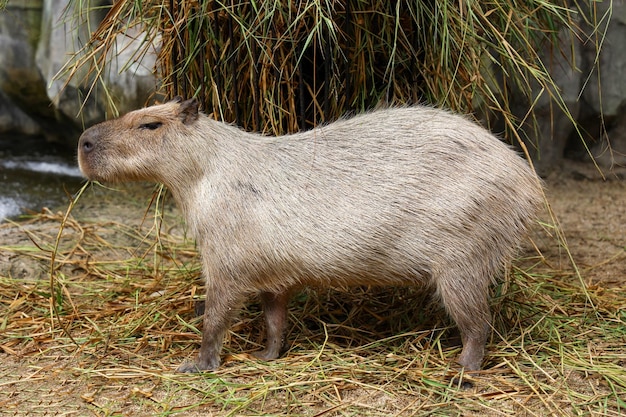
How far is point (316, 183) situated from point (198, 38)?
915 mm

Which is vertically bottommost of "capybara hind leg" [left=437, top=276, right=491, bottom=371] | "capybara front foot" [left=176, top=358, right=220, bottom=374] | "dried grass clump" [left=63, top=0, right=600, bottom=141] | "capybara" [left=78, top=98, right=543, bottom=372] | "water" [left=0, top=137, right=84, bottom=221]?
"water" [left=0, top=137, right=84, bottom=221]

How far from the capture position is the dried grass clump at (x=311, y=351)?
2.92m

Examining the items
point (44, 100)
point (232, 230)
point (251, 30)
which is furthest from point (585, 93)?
point (44, 100)

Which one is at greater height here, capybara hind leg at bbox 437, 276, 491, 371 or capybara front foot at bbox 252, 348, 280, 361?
capybara hind leg at bbox 437, 276, 491, 371

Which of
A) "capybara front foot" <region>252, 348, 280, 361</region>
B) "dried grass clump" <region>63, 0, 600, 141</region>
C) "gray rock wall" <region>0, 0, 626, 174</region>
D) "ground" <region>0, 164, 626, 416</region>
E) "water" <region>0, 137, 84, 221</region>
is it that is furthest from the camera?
"gray rock wall" <region>0, 0, 626, 174</region>

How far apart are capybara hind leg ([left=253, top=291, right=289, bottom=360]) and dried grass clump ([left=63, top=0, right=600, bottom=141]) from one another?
751 millimetres

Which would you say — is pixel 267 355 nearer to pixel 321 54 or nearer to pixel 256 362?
pixel 256 362

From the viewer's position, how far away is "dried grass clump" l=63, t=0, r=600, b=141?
3.39m

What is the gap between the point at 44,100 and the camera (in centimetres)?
639

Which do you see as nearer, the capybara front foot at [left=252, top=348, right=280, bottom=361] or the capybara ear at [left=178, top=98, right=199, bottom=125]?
the capybara ear at [left=178, top=98, right=199, bottom=125]

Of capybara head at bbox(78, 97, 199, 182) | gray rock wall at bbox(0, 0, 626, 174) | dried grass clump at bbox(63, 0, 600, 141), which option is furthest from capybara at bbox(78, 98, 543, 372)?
gray rock wall at bbox(0, 0, 626, 174)

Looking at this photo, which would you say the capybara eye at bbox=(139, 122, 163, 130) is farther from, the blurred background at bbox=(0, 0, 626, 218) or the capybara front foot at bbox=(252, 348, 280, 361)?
the capybara front foot at bbox=(252, 348, 280, 361)

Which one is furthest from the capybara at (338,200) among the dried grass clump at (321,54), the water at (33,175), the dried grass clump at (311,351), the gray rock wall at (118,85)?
the gray rock wall at (118,85)

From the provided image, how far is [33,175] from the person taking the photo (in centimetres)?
609
